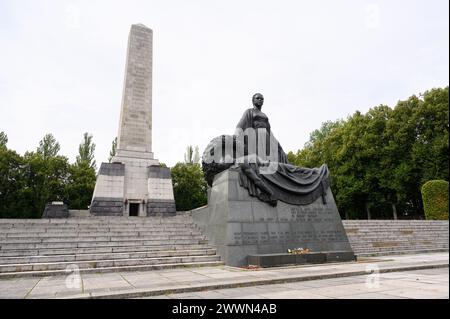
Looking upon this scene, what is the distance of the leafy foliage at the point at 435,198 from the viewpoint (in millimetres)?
21938

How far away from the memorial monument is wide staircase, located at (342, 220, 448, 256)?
2.83 meters

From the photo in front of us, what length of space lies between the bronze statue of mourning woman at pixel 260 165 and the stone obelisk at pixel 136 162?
10.7 meters

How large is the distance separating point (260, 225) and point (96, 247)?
546 centimetres

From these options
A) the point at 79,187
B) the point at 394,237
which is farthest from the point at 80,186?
the point at 394,237

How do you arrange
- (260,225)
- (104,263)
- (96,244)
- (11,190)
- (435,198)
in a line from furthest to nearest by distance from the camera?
(11,190) < (435,198) < (96,244) < (260,225) < (104,263)

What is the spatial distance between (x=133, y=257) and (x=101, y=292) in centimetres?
423

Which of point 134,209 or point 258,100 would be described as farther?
point 134,209

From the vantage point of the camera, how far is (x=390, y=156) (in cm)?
2952

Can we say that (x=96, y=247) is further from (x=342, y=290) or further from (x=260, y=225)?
(x=342, y=290)

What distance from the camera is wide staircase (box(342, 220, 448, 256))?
43.8 ft

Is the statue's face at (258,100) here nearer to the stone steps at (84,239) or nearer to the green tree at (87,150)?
the stone steps at (84,239)

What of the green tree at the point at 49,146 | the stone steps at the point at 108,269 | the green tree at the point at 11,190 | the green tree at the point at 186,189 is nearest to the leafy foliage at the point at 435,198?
the stone steps at the point at 108,269

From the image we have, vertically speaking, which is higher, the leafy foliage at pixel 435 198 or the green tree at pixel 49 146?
the green tree at pixel 49 146

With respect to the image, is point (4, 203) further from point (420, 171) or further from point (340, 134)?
point (420, 171)
